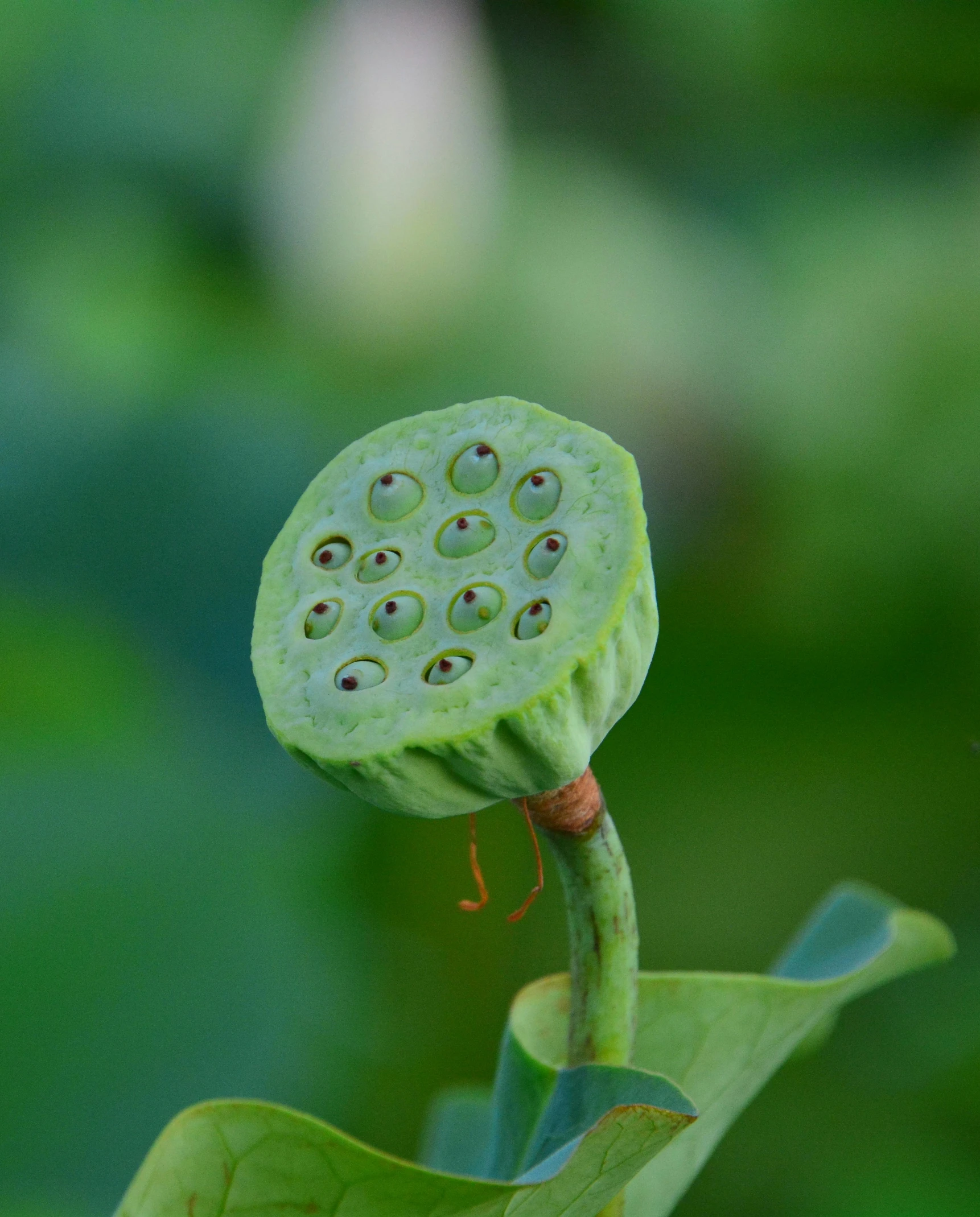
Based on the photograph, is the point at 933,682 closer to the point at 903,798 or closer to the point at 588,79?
the point at 903,798

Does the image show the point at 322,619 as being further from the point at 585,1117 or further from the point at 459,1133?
the point at 459,1133

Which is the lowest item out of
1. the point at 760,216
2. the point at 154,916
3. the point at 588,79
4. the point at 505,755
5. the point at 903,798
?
the point at 154,916

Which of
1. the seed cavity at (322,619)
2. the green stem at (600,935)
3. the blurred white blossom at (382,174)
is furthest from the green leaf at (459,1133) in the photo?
the blurred white blossom at (382,174)

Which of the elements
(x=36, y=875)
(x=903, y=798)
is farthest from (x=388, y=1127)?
(x=903, y=798)

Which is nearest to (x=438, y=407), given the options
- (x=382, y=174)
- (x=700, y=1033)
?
(x=382, y=174)

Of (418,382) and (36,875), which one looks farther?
(418,382)

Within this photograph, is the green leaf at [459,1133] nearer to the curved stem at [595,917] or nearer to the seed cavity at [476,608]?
the curved stem at [595,917]
